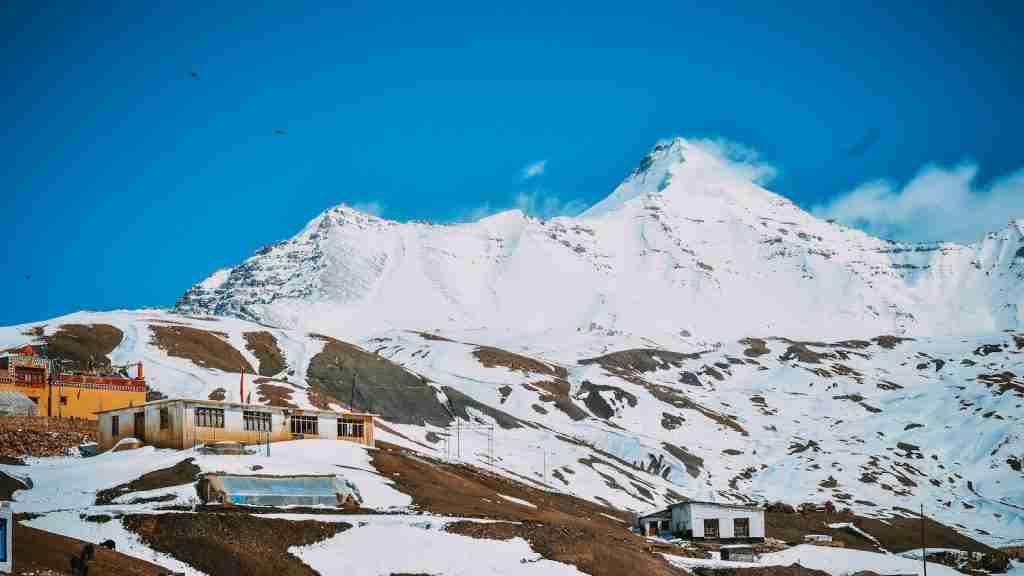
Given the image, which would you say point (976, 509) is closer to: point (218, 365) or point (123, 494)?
point (218, 365)

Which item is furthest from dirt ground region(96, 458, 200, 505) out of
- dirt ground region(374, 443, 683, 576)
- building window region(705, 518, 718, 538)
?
building window region(705, 518, 718, 538)

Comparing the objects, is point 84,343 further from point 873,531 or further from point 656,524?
point 873,531

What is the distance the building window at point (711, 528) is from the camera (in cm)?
9044

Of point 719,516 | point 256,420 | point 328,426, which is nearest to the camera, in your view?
point 256,420

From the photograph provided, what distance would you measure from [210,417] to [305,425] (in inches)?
342

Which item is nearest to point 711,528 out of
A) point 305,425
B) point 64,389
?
point 305,425

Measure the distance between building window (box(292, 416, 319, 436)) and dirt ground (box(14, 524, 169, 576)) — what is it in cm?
3556

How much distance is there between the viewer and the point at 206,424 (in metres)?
82.4

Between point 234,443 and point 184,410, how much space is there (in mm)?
4955

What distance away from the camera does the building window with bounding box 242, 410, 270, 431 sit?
279 ft

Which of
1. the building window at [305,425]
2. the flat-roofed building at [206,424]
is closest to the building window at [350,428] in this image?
the flat-roofed building at [206,424]

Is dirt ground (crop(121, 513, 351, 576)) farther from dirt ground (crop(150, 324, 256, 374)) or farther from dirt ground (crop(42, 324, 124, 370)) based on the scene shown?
dirt ground (crop(150, 324, 256, 374))

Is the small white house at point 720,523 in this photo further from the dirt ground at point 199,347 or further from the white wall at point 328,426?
the dirt ground at point 199,347

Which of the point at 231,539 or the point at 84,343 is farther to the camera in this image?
the point at 84,343
